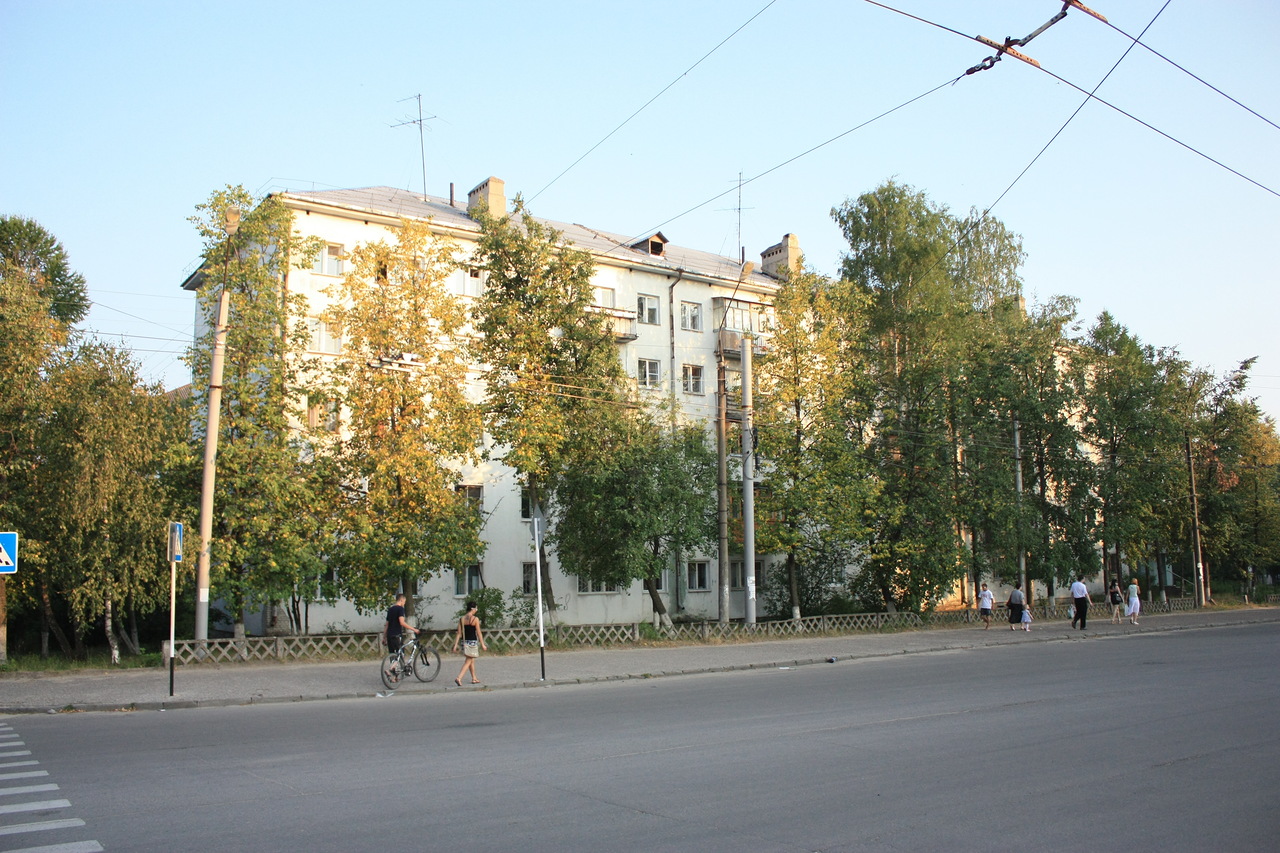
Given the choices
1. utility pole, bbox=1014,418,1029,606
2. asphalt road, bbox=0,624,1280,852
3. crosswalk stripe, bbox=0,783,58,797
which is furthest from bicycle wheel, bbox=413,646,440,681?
utility pole, bbox=1014,418,1029,606

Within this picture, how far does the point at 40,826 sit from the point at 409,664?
36.8ft

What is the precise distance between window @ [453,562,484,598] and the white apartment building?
6cm

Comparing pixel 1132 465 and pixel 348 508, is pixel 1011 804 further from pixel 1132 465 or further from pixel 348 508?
pixel 1132 465

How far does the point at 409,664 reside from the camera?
17.8 m

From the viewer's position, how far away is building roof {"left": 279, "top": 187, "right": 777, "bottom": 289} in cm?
3484

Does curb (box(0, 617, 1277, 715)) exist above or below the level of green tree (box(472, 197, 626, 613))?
below

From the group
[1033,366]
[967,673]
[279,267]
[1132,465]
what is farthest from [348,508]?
[1132,465]

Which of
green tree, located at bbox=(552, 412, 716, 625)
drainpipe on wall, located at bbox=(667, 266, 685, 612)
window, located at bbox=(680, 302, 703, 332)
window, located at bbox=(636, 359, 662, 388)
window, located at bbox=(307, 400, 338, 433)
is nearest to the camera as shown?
window, located at bbox=(307, 400, 338, 433)

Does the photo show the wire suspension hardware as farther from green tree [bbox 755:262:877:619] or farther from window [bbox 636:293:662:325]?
window [bbox 636:293:662:325]

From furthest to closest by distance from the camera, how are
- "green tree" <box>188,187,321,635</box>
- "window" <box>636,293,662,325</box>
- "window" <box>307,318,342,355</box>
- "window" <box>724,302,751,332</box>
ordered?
"window" <box>724,302,751,332</box>
"window" <box>636,293,662,325</box>
"window" <box>307,318,342,355</box>
"green tree" <box>188,187,321,635</box>

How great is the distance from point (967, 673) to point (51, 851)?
16661mm

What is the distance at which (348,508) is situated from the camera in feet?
79.9

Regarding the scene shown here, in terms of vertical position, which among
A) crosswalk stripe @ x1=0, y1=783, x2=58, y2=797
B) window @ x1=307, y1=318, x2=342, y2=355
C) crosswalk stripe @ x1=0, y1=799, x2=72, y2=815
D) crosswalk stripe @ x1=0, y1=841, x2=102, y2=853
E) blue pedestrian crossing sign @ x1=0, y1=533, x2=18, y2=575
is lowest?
crosswalk stripe @ x1=0, y1=783, x2=58, y2=797

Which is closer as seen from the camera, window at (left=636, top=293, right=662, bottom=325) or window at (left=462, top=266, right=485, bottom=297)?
window at (left=462, top=266, right=485, bottom=297)
